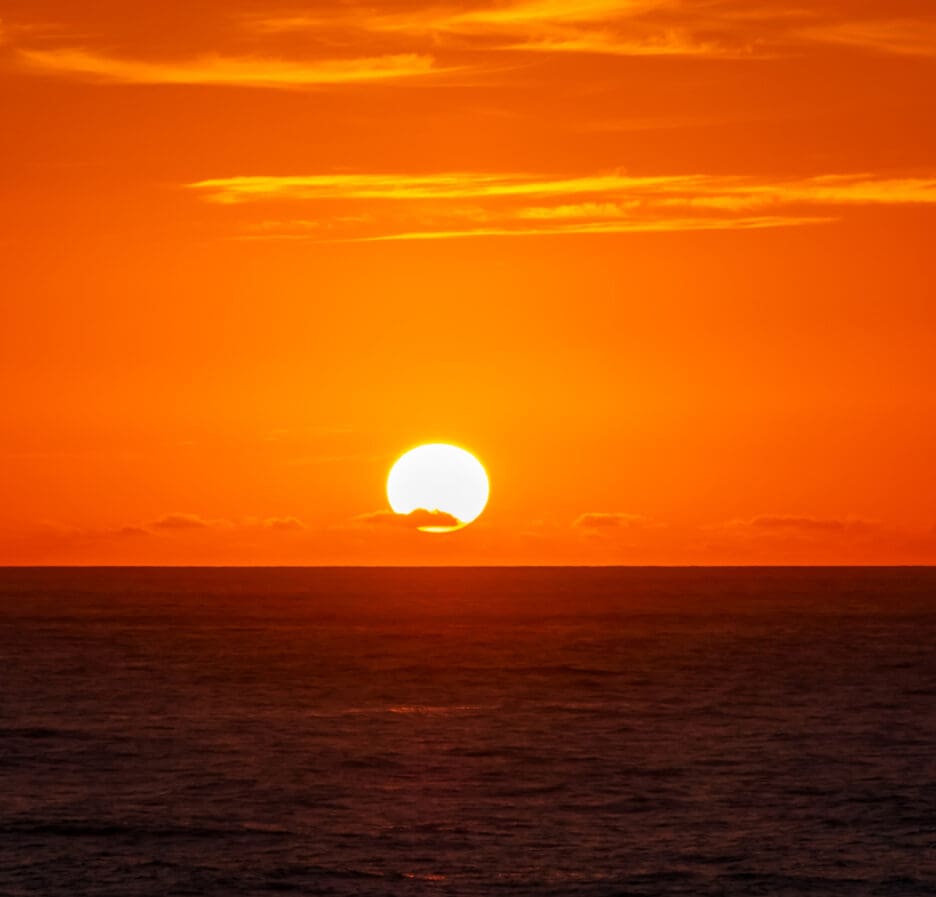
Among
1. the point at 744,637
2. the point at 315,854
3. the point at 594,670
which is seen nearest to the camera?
the point at 315,854

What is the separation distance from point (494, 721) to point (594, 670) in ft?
132

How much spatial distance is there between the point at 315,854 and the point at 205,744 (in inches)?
1131

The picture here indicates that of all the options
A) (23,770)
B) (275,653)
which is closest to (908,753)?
(23,770)

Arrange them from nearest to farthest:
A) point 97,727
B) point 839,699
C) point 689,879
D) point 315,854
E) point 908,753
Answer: point 689,879
point 315,854
point 908,753
point 97,727
point 839,699

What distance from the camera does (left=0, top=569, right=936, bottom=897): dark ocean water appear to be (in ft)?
163

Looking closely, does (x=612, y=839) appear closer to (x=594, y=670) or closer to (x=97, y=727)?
(x=97, y=727)

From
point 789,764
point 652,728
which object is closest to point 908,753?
point 789,764

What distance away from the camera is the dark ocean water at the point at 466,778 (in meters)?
49.7

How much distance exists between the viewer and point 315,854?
5231 cm

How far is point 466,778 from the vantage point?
68.7 m

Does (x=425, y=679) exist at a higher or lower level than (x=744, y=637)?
lower

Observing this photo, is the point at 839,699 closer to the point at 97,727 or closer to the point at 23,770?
the point at 97,727

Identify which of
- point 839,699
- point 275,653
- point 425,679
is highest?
point 275,653

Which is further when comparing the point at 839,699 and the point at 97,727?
the point at 839,699
